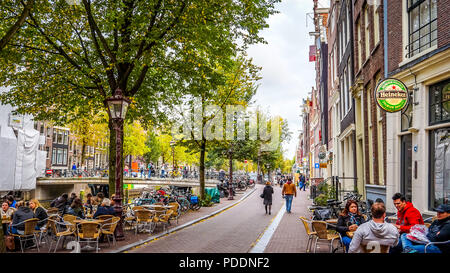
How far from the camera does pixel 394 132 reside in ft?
35.9

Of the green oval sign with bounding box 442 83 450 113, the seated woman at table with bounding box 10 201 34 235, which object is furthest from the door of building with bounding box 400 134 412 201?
the seated woman at table with bounding box 10 201 34 235

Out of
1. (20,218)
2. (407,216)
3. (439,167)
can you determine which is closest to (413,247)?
(407,216)

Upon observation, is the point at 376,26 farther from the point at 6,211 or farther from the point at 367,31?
the point at 6,211

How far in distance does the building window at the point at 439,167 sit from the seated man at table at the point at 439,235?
284 cm

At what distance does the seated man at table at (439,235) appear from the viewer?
5398 mm

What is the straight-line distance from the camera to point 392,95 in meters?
9.55

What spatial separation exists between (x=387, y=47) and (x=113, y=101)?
854cm

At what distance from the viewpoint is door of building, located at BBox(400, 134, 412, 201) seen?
34.1ft

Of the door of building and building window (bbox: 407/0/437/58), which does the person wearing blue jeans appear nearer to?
the door of building

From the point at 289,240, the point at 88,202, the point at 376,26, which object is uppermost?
the point at 376,26

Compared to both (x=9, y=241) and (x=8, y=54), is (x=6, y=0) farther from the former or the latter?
(x=9, y=241)

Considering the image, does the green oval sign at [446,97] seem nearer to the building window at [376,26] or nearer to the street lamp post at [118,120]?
the building window at [376,26]

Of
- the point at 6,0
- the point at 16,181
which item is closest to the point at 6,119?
the point at 16,181

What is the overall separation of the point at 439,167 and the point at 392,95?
2119 mm
